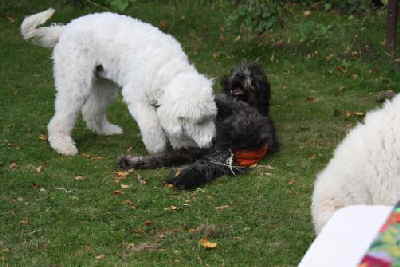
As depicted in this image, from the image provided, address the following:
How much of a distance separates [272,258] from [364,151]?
1.37 m

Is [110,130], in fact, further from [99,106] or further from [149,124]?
[149,124]

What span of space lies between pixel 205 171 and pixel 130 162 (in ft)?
2.59

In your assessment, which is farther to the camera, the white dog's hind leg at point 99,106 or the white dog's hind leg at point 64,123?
the white dog's hind leg at point 99,106

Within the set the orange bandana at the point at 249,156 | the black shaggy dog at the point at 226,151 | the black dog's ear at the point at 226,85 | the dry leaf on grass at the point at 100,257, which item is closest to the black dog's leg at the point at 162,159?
the black shaggy dog at the point at 226,151

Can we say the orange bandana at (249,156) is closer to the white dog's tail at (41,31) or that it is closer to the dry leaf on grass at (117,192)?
the dry leaf on grass at (117,192)

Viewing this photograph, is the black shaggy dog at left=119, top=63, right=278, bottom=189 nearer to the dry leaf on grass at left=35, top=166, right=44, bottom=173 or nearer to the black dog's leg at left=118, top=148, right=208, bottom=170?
the black dog's leg at left=118, top=148, right=208, bottom=170

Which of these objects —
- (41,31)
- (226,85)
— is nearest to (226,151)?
(226,85)

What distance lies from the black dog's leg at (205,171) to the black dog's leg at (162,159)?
20 cm

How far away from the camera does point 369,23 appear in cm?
1183

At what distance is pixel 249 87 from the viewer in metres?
6.82

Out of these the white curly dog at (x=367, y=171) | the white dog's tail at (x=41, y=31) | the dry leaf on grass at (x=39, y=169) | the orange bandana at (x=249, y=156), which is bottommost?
the dry leaf on grass at (x=39, y=169)

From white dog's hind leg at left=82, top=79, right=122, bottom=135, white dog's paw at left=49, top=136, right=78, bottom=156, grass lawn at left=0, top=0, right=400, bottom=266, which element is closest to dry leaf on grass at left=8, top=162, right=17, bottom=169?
grass lawn at left=0, top=0, right=400, bottom=266

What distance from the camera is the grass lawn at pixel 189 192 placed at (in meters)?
4.36

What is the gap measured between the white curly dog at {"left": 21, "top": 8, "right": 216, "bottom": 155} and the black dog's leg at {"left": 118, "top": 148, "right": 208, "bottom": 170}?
78mm
